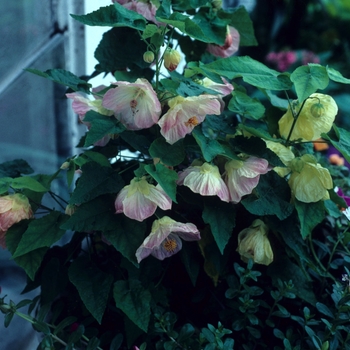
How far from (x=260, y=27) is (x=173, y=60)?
A: 8.69 feet

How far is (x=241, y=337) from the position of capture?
2.31ft

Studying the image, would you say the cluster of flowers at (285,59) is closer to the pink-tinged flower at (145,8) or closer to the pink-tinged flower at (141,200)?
the pink-tinged flower at (145,8)

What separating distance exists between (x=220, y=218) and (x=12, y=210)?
0.86ft

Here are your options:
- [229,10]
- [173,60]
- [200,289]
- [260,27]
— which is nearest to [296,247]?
[200,289]

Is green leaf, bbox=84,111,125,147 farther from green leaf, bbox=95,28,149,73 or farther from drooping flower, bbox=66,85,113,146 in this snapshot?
green leaf, bbox=95,28,149,73

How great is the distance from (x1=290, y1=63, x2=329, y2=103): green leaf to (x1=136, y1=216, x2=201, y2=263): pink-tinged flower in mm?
201

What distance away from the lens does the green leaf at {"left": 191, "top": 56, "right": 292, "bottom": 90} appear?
59cm

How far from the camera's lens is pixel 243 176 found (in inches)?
23.2

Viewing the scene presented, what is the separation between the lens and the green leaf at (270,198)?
606 mm

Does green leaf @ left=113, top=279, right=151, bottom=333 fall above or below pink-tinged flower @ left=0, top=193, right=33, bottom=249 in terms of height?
below

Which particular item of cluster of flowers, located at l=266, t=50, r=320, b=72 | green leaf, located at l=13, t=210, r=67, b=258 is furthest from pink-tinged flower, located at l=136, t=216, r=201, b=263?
cluster of flowers, located at l=266, t=50, r=320, b=72

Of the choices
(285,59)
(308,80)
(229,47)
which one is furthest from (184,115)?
(285,59)

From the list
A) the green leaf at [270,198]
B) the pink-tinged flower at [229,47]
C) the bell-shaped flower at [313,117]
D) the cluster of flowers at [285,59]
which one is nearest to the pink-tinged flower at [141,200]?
the green leaf at [270,198]

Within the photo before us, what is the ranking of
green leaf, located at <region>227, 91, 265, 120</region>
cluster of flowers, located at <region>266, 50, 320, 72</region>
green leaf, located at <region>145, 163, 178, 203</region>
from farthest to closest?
1. cluster of flowers, located at <region>266, 50, 320, 72</region>
2. green leaf, located at <region>227, 91, 265, 120</region>
3. green leaf, located at <region>145, 163, 178, 203</region>
